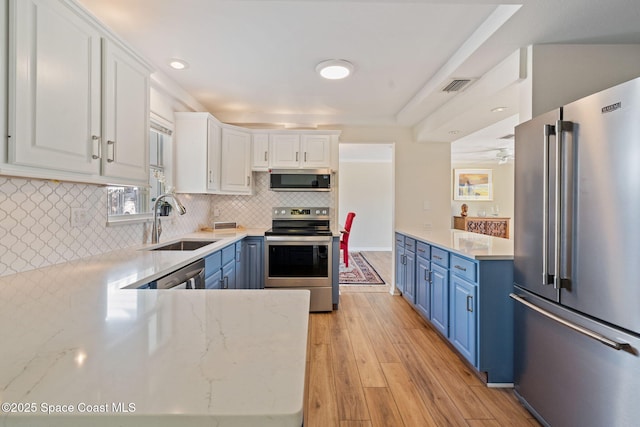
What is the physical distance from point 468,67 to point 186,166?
9.01 ft

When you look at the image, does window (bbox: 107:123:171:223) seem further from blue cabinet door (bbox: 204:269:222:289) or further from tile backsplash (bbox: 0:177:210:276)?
blue cabinet door (bbox: 204:269:222:289)

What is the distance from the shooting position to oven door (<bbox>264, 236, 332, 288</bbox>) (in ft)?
10.6

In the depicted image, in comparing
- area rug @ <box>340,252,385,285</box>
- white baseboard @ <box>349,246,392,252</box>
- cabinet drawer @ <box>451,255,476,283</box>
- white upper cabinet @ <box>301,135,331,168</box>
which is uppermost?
white upper cabinet @ <box>301,135,331,168</box>

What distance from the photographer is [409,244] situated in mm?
3348

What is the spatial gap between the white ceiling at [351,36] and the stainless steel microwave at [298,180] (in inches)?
37.4

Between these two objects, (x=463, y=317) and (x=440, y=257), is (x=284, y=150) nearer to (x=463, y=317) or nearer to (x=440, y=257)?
(x=440, y=257)

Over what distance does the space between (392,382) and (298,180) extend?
2.38 meters

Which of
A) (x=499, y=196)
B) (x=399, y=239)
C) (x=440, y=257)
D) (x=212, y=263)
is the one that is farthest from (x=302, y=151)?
(x=499, y=196)

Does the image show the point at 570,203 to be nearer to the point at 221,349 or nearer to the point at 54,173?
the point at 221,349

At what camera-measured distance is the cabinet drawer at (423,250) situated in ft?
9.18

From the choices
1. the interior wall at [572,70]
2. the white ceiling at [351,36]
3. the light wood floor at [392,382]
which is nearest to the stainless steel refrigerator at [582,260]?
the light wood floor at [392,382]

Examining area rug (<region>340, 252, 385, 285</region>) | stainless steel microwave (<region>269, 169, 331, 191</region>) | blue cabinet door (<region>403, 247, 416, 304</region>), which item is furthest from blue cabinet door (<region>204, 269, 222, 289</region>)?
area rug (<region>340, 252, 385, 285</region>)

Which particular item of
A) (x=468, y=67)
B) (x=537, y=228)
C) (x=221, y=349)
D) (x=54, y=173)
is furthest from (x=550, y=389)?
(x=54, y=173)

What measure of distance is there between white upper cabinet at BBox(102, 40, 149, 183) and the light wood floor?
152 cm
